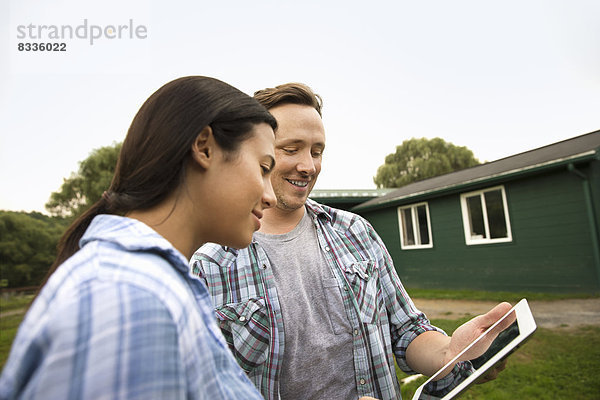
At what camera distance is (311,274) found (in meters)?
1.94

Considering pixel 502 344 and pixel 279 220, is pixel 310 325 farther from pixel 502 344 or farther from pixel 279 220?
pixel 502 344

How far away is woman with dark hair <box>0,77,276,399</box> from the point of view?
1.78ft

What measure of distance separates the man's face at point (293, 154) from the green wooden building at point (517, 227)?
8508 millimetres

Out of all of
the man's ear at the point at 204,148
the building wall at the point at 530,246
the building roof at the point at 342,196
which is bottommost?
the building wall at the point at 530,246

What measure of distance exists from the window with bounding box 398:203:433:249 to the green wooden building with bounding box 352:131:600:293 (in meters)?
0.04

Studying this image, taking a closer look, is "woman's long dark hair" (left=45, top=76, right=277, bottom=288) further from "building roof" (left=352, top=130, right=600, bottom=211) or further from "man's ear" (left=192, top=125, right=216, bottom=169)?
"building roof" (left=352, top=130, right=600, bottom=211)

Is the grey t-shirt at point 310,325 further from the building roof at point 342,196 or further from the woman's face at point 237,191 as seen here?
the building roof at point 342,196

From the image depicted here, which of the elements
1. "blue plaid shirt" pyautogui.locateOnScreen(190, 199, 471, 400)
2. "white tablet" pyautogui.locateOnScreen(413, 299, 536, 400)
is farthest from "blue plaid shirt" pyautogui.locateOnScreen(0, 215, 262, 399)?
"blue plaid shirt" pyautogui.locateOnScreen(190, 199, 471, 400)

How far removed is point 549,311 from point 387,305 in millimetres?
6589

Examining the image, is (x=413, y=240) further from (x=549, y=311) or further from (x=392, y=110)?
(x=392, y=110)

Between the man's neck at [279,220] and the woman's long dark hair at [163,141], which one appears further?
the man's neck at [279,220]

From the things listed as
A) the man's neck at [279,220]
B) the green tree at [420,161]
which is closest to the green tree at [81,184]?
the man's neck at [279,220]

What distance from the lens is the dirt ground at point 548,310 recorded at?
5898mm

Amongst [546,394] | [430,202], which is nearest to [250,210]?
[546,394]
